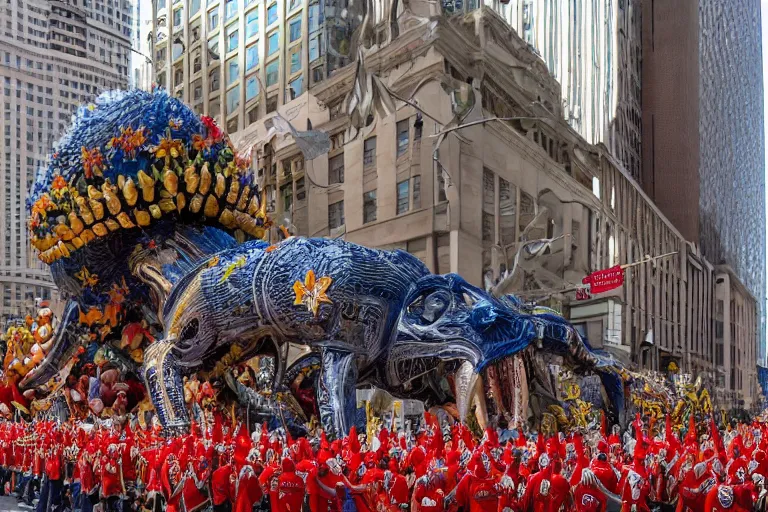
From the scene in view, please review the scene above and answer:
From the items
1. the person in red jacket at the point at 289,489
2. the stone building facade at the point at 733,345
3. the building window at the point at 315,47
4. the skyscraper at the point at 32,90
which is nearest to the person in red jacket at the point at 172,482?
the person in red jacket at the point at 289,489

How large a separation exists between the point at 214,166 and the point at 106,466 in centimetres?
566

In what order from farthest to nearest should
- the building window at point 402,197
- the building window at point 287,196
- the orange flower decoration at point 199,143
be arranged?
the building window at point 287,196, the building window at point 402,197, the orange flower decoration at point 199,143

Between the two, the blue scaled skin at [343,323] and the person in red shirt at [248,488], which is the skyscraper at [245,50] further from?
the person in red shirt at [248,488]

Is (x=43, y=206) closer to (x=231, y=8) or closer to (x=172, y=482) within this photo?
(x=172, y=482)

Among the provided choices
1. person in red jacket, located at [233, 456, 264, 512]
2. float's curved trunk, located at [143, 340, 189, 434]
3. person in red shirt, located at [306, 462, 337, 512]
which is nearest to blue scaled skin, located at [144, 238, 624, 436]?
float's curved trunk, located at [143, 340, 189, 434]

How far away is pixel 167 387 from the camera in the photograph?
12.3 metres

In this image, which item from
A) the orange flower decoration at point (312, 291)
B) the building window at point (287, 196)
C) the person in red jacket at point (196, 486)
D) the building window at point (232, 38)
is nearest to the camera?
the person in red jacket at point (196, 486)

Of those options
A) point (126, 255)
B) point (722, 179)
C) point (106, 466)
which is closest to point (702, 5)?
point (722, 179)

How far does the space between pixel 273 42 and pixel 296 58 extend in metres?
1.25

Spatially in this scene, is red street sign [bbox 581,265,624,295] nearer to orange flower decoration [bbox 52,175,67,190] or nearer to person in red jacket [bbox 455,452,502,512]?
orange flower decoration [bbox 52,175,67,190]

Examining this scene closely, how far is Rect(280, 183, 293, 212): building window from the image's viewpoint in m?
24.2

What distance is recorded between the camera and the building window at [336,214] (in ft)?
73.8

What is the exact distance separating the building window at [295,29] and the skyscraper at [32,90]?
13.1 meters

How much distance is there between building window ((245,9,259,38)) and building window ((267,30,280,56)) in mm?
658
